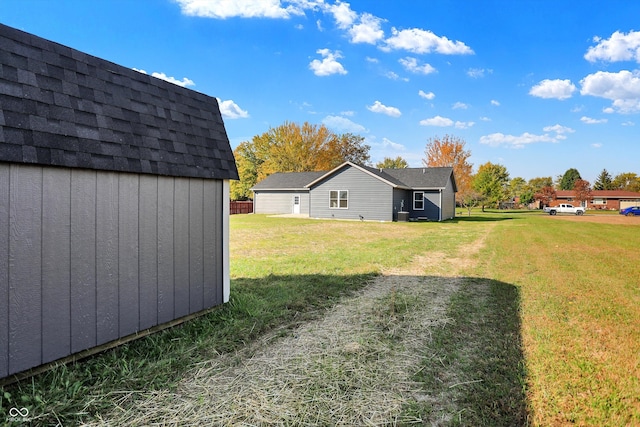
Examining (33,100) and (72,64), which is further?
(72,64)

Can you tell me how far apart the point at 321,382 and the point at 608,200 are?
77.0 meters

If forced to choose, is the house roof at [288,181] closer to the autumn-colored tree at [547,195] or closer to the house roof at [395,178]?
the house roof at [395,178]

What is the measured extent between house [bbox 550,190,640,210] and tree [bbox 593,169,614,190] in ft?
42.9

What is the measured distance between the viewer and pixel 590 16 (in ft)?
47.3

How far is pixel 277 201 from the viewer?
1212 inches

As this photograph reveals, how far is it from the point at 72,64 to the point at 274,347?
367 centimetres

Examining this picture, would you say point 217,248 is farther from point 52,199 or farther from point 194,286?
point 52,199

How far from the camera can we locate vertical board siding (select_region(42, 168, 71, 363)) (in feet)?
8.82

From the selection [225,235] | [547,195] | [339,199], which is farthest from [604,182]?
[225,235]

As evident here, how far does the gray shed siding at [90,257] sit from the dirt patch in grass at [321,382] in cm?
103

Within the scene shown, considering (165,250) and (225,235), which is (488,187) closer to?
(225,235)

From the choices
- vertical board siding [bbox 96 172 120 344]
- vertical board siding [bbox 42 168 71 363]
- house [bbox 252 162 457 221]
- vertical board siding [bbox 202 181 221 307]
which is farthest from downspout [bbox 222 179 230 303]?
house [bbox 252 162 457 221]

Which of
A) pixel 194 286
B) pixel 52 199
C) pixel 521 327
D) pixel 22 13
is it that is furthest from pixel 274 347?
pixel 22 13

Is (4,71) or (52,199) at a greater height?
(4,71)
